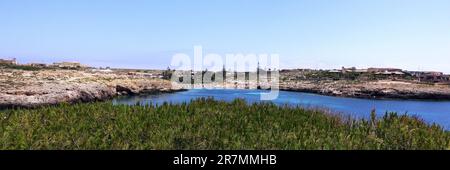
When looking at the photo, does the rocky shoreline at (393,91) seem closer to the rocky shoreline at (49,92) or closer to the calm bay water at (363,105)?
the calm bay water at (363,105)

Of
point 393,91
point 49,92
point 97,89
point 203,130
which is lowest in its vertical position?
point 393,91

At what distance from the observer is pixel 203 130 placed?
560 inches

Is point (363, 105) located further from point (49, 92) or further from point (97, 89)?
point (49, 92)

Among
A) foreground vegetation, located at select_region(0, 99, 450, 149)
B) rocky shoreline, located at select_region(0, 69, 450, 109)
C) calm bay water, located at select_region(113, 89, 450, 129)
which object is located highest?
foreground vegetation, located at select_region(0, 99, 450, 149)

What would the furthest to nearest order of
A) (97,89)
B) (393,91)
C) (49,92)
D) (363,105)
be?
(393,91), (363,105), (97,89), (49,92)

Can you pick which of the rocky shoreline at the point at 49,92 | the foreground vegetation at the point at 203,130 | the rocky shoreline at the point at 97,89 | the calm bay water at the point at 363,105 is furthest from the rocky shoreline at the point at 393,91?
the foreground vegetation at the point at 203,130

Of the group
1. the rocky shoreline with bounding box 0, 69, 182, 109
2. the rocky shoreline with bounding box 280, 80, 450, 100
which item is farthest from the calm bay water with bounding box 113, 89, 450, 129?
the rocky shoreline with bounding box 280, 80, 450, 100

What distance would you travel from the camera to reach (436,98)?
9669cm

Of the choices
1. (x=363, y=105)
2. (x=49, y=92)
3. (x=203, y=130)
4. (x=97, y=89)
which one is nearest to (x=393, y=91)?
(x=363, y=105)

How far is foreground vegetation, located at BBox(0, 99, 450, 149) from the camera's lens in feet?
41.1

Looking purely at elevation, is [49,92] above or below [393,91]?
above

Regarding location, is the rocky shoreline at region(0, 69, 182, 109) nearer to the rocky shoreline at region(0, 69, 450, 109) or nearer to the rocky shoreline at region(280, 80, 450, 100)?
the rocky shoreline at region(0, 69, 450, 109)

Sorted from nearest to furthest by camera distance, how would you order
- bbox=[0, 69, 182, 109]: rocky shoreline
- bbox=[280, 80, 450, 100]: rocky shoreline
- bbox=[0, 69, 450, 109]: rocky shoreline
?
bbox=[0, 69, 182, 109]: rocky shoreline, bbox=[0, 69, 450, 109]: rocky shoreline, bbox=[280, 80, 450, 100]: rocky shoreline
